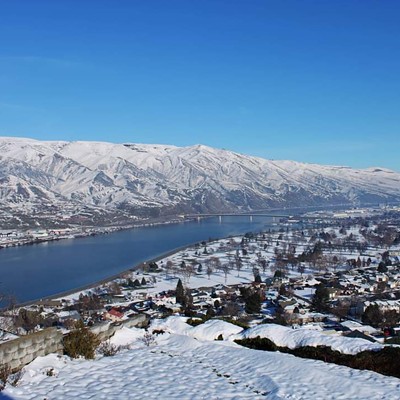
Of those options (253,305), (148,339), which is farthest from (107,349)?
(253,305)

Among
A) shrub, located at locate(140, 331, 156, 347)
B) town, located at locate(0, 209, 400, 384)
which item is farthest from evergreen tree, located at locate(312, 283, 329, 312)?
shrub, located at locate(140, 331, 156, 347)

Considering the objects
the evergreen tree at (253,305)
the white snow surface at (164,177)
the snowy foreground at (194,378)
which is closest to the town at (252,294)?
the evergreen tree at (253,305)

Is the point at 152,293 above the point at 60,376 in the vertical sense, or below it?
below

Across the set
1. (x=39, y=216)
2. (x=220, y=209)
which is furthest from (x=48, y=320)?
(x=220, y=209)

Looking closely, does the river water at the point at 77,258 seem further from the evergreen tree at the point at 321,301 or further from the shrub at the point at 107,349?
the shrub at the point at 107,349

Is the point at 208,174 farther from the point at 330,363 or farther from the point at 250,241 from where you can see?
the point at 330,363

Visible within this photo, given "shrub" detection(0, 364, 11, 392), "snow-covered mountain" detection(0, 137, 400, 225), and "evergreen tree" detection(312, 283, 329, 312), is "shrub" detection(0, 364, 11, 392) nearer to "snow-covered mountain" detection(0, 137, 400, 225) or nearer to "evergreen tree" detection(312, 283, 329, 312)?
"evergreen tree" detection(312, 283, 329, 312)

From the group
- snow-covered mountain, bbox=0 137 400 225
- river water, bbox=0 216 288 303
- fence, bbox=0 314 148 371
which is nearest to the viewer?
fence, bbox=0 314 148 371
